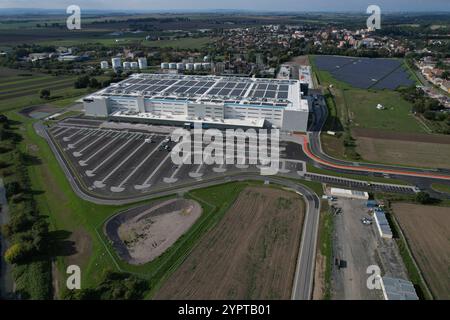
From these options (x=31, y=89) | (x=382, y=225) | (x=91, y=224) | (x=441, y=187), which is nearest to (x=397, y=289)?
(x=382, y=225)

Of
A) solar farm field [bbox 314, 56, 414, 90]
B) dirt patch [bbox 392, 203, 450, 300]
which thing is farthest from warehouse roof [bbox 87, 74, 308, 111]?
solar farm field [bbox 314, 56, 414, 90]

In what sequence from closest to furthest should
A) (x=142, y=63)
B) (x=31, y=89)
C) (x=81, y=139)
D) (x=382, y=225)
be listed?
(x=382, y=225), (x=81, y=139), (x=31, y=89), (x=142, y=63)

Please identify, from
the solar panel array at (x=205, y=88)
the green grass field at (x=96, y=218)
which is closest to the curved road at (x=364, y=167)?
the green grass field at (x=96, y=218)

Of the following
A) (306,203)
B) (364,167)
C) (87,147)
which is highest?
(87,147)

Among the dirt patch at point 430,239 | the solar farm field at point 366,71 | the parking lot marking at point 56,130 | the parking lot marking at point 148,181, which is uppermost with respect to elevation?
the solar farm field at point 366,71

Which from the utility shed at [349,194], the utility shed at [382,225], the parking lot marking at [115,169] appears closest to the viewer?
the utility shed at [382,225]

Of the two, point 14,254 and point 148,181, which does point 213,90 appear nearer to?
point 148,181

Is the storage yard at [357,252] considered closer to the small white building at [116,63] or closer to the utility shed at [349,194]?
the utility shed at [349,194]

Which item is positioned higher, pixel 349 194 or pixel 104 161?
pixel 104 161

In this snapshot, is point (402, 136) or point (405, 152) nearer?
point (405, 152)
